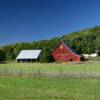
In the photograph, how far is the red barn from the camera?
94.9m

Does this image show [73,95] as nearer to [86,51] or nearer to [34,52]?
[34,52]

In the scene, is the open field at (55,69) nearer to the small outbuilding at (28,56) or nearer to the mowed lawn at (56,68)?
the mowed lawn at (56,68)

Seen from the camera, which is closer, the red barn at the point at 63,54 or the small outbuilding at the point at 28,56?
the red barn at the point at 63,54

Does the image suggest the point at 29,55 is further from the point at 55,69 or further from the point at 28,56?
the point at 55,69

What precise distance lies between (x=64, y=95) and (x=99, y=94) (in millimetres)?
2025

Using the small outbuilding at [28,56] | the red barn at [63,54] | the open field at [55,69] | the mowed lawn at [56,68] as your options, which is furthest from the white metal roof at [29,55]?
the open field at [55,69]

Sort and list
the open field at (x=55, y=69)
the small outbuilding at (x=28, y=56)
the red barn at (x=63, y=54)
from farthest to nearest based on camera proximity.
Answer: the small outbuilding at (x=28, y=56)
the red barn at (x=63, y=54)
the open field at (x=55, y=69)

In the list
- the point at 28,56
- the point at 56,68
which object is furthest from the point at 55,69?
the point at 28,56

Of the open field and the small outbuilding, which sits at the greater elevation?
the small outbuilding

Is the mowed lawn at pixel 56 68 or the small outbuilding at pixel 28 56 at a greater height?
the small outbuilding at pixel 28 56

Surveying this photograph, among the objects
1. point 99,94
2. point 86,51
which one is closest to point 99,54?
point 86,51

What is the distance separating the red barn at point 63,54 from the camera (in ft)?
311

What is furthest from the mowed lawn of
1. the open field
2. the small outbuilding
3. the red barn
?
the small outbuilding

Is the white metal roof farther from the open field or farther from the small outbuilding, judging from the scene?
the open field
